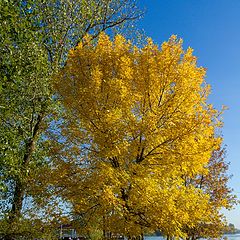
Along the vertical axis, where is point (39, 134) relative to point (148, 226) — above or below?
above

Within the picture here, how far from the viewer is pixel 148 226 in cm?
1068

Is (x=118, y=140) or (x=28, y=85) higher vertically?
(x=28, y=85)

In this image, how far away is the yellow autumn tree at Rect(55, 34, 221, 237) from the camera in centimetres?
1045

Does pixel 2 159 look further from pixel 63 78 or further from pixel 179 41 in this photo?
pixel 179 41

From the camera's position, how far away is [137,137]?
11.5 m

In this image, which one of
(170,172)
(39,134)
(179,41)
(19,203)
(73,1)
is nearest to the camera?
(170,172)

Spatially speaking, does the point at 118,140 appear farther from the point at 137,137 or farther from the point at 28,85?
the point at 28,85

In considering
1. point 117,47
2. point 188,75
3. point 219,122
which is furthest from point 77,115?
Result: point 219,122

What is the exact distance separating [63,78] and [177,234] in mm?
6656

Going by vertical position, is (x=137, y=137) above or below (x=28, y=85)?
below

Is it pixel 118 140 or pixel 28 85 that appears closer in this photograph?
pixel 118 140

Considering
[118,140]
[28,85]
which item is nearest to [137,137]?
[118,140]

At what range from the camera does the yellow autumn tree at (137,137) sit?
1045 centimetres

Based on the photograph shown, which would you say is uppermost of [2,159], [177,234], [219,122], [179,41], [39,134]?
[179,41]
